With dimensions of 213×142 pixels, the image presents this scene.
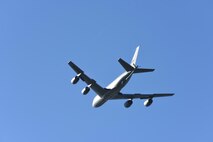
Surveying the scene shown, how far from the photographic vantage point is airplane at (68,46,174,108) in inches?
3201

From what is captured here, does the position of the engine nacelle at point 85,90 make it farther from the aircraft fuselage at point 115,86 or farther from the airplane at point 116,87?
the aircraft fuselage at point 115,86

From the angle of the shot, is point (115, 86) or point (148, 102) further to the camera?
point (148, 102)

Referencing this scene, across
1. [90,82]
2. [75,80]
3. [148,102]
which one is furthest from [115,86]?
[148,102]

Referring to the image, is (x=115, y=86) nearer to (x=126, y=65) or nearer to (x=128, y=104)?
(x=126, y=65)

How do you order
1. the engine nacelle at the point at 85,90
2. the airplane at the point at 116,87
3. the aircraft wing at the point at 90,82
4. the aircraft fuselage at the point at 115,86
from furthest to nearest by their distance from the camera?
1. the engine nacelle at the point at 85,90
2. the aircraft wing at the point at 90,82
3. the aircraft fuselage at the point at 115,86
4. the airplane at the point at 116,87

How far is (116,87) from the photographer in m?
82.8

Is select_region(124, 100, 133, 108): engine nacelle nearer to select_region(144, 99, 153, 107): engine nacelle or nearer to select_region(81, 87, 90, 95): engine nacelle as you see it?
select_region(144, 99, 153, 107): engine nacelle

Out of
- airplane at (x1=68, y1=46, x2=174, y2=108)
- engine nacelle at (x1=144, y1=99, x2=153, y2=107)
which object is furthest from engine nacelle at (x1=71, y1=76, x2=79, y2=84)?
engine nacelle at (x1=144, y1=99, x2=153, y2=107)

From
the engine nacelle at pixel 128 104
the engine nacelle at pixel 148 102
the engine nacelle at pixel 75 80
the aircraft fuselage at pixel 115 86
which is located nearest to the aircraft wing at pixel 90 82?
the engine nacelle at pixel 75 80

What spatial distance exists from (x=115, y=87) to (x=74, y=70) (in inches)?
273

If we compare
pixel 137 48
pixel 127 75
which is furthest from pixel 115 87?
pixel 137 48

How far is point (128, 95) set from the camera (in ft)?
296

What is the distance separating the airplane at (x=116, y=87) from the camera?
267ft

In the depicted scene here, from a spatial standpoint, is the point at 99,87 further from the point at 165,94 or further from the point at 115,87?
the point at 165,94
